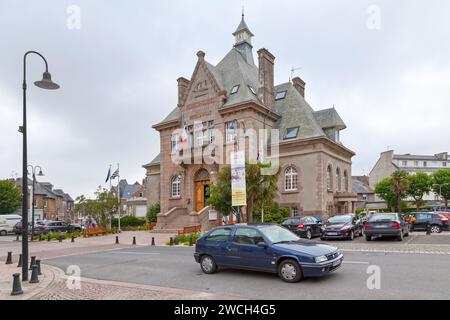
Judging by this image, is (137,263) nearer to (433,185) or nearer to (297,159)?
(297,159)

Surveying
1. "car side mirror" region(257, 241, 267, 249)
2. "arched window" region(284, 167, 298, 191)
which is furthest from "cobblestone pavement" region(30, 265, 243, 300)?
"arched window" region(284, 167, 298, 191)

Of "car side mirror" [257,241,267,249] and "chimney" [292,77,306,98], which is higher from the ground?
"chimney" [292,77,306,98]

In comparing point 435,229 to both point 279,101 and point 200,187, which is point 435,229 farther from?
point 200,187

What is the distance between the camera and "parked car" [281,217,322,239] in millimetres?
19594

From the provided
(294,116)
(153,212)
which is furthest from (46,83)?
(153,212)

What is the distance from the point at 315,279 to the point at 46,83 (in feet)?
31.3

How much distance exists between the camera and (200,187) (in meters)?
32.4

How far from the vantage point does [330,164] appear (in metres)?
30.9

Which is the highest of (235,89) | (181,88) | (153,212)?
(181,88)

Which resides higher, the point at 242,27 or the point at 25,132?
the point at 242,27

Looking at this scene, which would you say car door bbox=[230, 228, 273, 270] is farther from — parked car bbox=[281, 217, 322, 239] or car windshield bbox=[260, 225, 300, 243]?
parked car bbox=[281, 217, 322, 239]

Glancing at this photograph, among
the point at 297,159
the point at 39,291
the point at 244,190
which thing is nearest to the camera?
the point at 39,291
